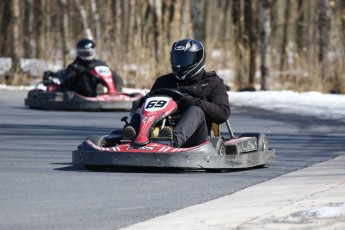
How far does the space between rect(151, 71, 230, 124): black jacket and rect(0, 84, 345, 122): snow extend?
8268 mm

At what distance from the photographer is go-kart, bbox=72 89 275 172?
37.5ft

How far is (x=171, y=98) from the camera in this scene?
39.3 feet

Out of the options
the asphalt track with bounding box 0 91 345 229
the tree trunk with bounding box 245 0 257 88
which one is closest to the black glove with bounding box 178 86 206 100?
the asphalt track with bounding box 0 91 345 229

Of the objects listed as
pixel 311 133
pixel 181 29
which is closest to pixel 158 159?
pixel 311 133

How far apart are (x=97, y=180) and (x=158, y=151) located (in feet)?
2.76

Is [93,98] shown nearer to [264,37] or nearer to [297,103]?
[297,103]

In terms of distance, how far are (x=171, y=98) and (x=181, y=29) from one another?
2210 cm

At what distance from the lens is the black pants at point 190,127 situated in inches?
457

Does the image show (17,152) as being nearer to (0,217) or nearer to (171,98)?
(171,98)

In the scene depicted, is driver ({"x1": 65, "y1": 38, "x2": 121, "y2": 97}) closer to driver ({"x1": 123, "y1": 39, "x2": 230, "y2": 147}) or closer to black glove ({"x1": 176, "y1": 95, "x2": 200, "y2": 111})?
driver ({"x1": 123, "y1": 39, "x2": 230, "y2": 147})

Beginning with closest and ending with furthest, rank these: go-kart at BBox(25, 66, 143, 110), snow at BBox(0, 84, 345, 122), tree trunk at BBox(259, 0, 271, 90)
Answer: snow at BBox(0, 84, 345, 122) → go-kart at BBox(25, 66, 143, 110) → tree trunk at BBox(259, 0, 271, 90)

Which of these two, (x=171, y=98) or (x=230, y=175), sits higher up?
(x=171, y=98)

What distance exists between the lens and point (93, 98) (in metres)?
23.0

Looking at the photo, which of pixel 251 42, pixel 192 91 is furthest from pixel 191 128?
pixel 251 42
